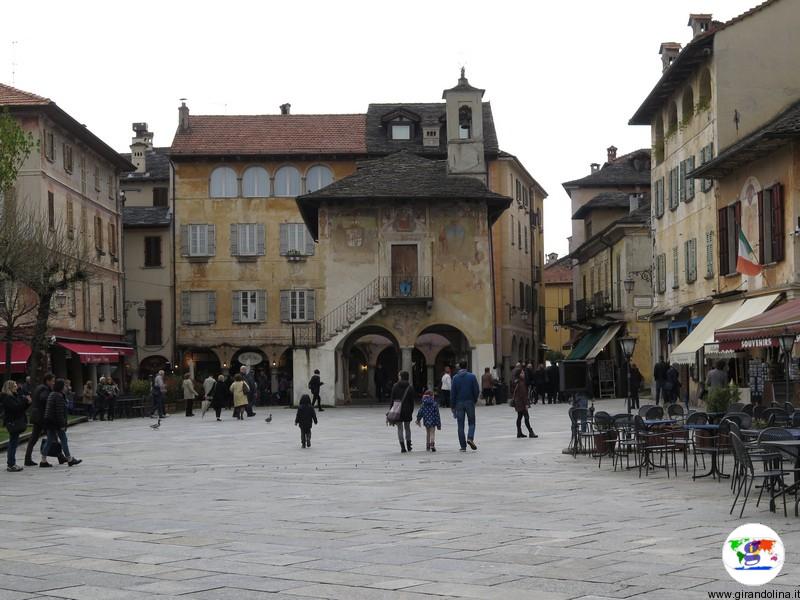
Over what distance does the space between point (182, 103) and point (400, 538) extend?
5508cm

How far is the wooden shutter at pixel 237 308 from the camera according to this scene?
61375mm

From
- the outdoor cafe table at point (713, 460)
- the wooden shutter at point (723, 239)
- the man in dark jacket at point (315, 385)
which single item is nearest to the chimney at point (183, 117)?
the man in dark jacket at point (315, 385)

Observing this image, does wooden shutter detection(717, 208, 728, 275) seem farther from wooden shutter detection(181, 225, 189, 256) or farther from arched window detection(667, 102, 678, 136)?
wooden shutter detection(181, 225, 189, 256)

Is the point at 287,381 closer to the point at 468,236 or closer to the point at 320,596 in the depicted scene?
the point at 468,236

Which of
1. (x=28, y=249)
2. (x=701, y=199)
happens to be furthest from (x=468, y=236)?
(x=28, y=249)

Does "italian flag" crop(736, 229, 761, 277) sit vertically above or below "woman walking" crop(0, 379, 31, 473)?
above

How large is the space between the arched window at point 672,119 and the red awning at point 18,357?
22541mm

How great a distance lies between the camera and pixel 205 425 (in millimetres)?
36812

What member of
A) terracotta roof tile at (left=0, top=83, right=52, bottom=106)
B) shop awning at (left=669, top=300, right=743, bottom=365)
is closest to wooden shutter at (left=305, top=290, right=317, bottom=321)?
terracotta roof tile at (left=0, top=83, right=52, bottom=106)

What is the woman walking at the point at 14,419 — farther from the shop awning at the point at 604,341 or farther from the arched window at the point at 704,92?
the shop awning at the point at 604,341

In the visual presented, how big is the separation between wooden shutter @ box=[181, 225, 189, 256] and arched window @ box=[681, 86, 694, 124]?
29770mm

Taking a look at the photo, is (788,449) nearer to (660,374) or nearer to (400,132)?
(660,374)

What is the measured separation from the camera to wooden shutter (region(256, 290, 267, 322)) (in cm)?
6138

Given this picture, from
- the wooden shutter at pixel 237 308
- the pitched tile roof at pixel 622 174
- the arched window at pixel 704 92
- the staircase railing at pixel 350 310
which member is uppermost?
the pitched tile roof at pixel 622 174
